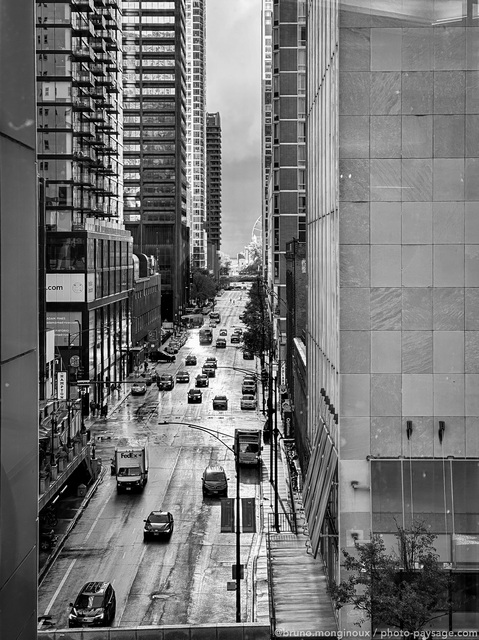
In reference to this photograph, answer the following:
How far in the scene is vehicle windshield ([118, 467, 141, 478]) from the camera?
1909 inches

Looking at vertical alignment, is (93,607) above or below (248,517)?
below

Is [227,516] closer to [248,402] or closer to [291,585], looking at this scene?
[291,585]

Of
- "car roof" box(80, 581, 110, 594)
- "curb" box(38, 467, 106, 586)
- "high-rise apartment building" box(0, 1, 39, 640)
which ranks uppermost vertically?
"high-rise apartment building" box(0, 1, 39, 640)

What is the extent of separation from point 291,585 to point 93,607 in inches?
257

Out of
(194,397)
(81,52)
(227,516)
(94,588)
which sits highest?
(81,52)

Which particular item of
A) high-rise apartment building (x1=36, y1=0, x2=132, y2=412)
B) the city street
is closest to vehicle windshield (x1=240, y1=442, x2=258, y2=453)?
the city street

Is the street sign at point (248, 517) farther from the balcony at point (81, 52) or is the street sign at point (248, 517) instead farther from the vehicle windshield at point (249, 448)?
the balcony at point (81, 52)

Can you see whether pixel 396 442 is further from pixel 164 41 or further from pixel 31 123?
pixel 164 41

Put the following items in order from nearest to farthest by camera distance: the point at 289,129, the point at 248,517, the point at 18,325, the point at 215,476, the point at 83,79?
the point at 18,325 → the point at 248,517 → the point at 215,476 → the point at 83,79 → the point at 289,129

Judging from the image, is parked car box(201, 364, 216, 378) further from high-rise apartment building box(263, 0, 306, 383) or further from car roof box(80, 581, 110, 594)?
car roof box(80, 581, 110, 594)

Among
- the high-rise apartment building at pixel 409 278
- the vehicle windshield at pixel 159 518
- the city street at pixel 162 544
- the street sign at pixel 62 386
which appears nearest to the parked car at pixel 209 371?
the city street at pixel 162 544

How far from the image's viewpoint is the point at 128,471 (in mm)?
48594

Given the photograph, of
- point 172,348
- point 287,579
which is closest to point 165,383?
point 172,348

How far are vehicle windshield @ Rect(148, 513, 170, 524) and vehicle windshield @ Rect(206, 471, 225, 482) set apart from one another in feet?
24.1
